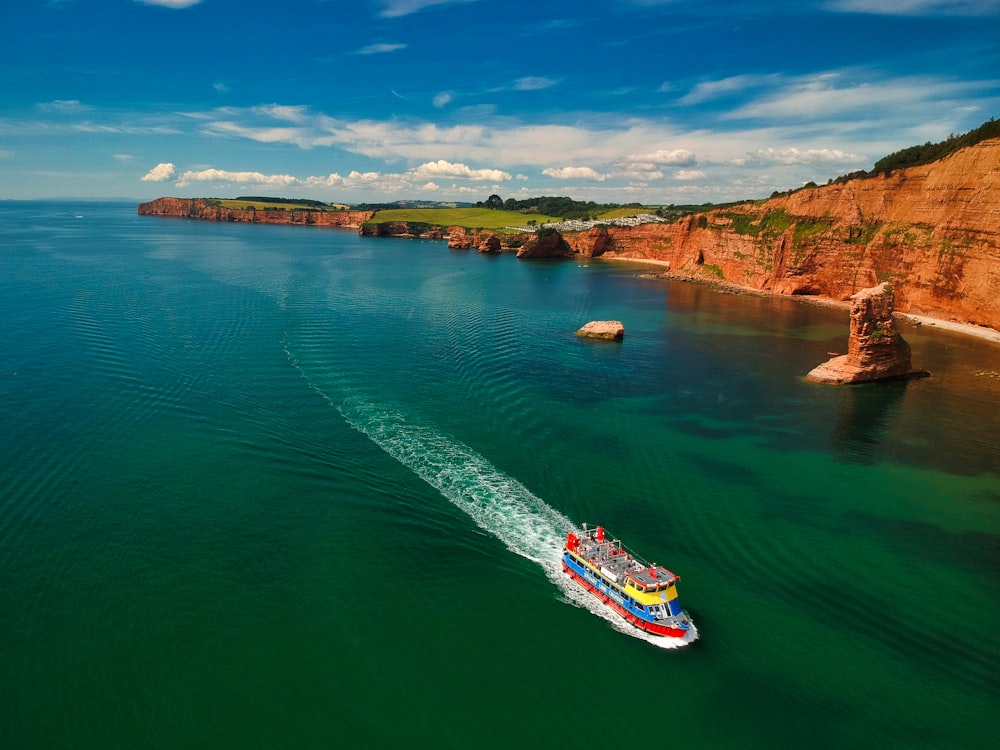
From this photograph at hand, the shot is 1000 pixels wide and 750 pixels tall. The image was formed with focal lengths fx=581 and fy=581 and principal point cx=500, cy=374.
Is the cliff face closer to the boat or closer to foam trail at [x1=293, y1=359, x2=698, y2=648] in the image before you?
foam trail at [x1=293, y1=359, x2=698, y2=648]

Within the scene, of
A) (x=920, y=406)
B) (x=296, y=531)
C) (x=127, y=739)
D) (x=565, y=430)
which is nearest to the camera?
(x=127, y=739)

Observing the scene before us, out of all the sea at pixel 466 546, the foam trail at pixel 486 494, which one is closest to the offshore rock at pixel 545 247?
the sea at pixel 466 546

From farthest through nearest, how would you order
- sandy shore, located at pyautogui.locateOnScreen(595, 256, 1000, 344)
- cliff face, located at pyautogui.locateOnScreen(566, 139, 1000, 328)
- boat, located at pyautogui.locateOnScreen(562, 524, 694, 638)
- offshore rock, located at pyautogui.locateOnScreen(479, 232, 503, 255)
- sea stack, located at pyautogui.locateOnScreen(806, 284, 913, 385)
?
1. offshore rock, located at pyautogui.locateOnScreen(479, 232, 503, 255)
2. cliff face, located at pyautogui.locateOnScreen(566, 139, 1000, 328)
3. sandy shore, located at pyautogui.locateOnScreen(595, 256, 1000, 344)
4. sea stack, located at pyautogui.locateOnScreen(806, 284, 913, 385)
5. boat, located at pyautogui.locateOnScreen(562, 524, 694, 638)

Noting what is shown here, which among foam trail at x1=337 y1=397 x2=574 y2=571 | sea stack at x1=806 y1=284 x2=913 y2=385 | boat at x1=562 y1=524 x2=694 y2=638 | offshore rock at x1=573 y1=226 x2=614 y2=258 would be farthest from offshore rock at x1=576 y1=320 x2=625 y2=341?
offshore rock at x1=573 y1=226 x2=614 y2=258

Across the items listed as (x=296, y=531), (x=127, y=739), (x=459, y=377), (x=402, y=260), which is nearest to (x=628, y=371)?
(x=459, y=377)

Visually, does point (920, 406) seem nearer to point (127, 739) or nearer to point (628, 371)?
point (628, 371)

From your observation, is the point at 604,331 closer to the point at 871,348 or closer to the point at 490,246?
the point at 871,348
